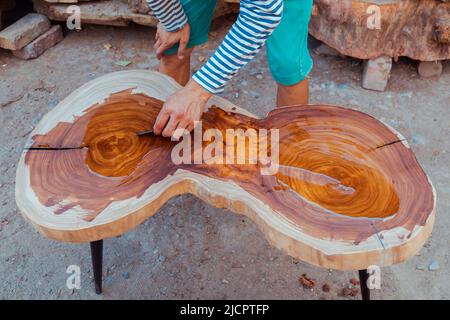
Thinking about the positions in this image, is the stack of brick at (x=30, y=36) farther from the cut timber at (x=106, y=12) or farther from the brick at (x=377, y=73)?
the brick at (x=377, y=73)

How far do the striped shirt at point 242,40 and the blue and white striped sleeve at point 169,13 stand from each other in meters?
0.42

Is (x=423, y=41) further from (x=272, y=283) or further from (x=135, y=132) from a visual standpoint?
(x=135, y=132)

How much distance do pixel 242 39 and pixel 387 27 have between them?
1596 mm

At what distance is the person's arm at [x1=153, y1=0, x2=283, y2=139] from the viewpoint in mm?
1311

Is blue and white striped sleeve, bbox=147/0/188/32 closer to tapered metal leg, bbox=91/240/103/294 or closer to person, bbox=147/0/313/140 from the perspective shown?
person, bbox=147/0/313/140

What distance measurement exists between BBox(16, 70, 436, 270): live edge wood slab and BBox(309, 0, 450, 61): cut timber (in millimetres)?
1251

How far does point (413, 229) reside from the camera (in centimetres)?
125

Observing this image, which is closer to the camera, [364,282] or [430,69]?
[364,282]

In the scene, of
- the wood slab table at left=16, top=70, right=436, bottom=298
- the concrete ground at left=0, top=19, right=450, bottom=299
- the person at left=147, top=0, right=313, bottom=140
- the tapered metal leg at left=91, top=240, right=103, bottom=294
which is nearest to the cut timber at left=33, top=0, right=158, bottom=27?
the concrete ground at left=0, top=19, right=450, bottom=299

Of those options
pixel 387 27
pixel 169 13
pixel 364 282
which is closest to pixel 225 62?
pixel 169 13

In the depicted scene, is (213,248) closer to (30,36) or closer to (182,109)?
(182,109)

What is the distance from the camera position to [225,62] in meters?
1.39

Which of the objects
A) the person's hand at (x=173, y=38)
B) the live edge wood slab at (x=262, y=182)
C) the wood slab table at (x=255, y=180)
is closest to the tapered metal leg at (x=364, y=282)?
the wood slab table at (x=255, y=180)

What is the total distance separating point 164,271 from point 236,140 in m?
0.74
